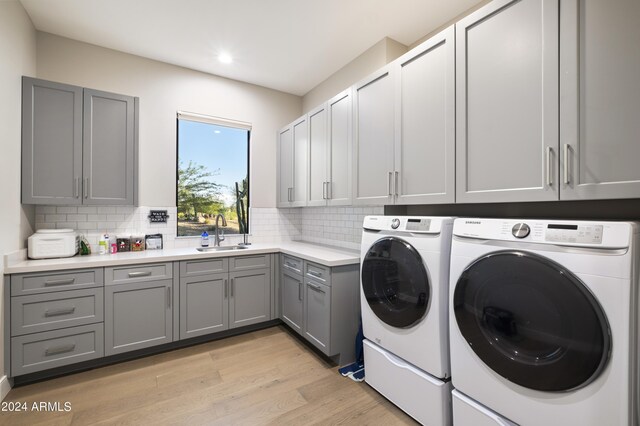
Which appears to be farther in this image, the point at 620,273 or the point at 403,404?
the point at 403,404

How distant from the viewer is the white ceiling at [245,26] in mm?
2338

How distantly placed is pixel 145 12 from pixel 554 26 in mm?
2820

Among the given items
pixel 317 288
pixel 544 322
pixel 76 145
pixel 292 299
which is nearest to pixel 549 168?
pixel 544 322

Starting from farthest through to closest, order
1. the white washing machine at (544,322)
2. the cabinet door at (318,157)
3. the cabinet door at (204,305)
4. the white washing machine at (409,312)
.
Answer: the cabinet door at (318,157) < the cabinet door at (204,305) < the white washing machine at (409,312) < the white washing machine at (544,322)

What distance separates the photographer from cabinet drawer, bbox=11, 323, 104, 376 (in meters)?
2.10

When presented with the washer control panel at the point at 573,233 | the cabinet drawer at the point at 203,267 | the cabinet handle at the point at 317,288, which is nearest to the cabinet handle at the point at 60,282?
the cabinet drawer at the point at 203,267

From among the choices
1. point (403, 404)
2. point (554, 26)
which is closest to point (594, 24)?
point (554, 26)

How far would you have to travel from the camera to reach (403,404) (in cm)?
185

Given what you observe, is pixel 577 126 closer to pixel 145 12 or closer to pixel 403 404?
pixel 403 404

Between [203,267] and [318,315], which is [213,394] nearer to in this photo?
[318,315]

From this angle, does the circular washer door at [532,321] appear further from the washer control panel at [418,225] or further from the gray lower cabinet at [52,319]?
the gray lower cabinet at [52,319]

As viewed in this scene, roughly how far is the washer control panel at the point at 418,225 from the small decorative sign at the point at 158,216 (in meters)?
2.63

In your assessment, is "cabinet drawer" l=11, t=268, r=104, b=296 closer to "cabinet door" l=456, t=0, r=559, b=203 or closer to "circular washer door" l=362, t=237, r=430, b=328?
"circular washer door" l=362, t=237, r=430, b=328

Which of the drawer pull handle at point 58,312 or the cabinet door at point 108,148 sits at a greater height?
the cabinet door at point 108,148
